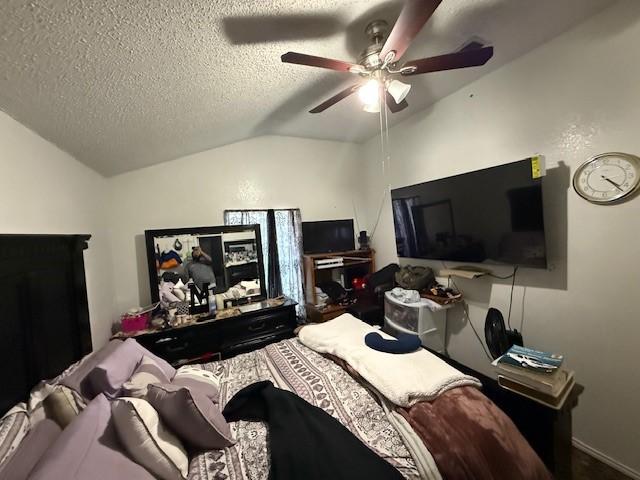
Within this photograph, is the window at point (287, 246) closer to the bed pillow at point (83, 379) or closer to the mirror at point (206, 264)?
the mirror at point (206, 264)

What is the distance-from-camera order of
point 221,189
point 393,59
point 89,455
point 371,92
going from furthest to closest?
point 221,189, point 371,92, point 393,59, point 89,455

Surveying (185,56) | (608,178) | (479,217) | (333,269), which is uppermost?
(185,56)

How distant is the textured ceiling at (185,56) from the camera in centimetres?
83

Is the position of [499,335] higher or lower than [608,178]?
lower

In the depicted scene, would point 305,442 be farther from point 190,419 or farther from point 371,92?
point 371,92

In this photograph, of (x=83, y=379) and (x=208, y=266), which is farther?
(x=208, y=266)

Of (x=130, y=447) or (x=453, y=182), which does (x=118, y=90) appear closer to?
(x=130, y=447)

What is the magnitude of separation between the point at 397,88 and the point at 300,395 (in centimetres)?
176

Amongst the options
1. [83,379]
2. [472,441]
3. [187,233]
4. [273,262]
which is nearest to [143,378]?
[83,379]

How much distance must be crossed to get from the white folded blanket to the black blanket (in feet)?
0.98

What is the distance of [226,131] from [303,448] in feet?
7.53

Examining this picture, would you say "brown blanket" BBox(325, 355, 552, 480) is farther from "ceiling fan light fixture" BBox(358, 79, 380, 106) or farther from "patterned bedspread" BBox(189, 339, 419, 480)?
"ceiling fan light fixture" BBox(358, 79, 380, 106)

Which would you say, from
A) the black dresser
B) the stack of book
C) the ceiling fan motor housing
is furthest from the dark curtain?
the stack of book

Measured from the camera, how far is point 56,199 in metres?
1.50
